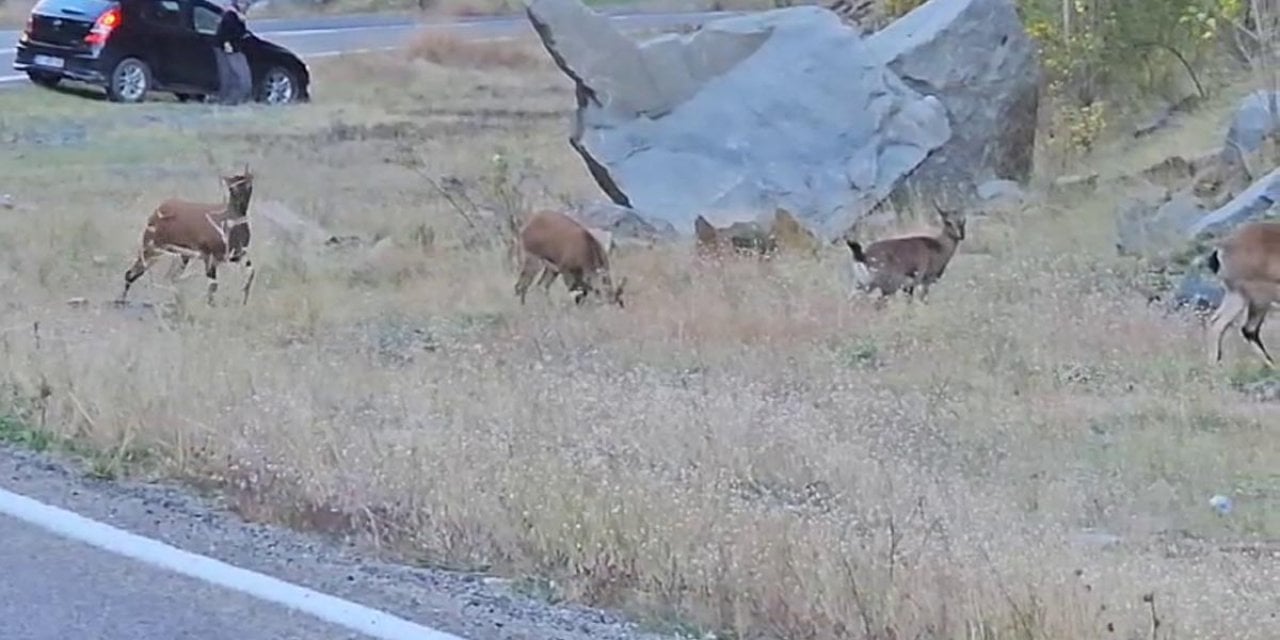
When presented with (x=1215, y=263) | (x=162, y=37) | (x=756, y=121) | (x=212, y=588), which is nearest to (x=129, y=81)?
(x=162, y=37)

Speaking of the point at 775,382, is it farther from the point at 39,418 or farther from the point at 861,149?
the point at 861,149

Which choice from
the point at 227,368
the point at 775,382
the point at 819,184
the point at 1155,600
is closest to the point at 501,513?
the point at 1155,600

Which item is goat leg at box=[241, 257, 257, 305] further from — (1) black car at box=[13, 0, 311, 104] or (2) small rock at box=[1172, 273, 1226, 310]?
(1) black car at box=[13, 0, 311, 104]

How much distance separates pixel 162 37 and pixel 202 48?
84cm

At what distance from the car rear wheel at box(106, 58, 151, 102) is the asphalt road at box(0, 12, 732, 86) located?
14.1ft

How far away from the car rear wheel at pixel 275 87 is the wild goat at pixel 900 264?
16465 mm

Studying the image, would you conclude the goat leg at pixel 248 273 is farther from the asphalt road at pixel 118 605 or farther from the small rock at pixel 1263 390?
the asphalt road at pixel 118 605

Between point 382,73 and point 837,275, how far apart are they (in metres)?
21.1

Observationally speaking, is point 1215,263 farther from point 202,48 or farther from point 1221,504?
point 202,48

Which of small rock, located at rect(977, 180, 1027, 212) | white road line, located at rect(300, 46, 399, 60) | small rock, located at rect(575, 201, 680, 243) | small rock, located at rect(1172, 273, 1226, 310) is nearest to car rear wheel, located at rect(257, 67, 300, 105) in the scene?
white road line, located at rect(300, 46, 399, 60)

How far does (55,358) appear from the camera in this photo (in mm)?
11156

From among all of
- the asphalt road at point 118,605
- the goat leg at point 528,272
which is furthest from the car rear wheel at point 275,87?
the asphalt road at point 118,605

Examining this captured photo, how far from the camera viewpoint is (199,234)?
16.5 m

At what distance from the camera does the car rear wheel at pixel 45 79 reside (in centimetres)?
3169
